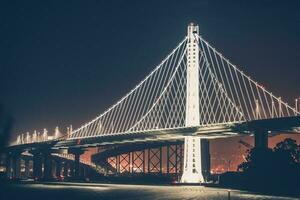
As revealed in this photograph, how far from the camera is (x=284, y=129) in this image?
7638 cm

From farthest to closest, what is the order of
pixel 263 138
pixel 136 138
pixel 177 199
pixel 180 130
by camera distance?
pixel 136 138, pixel 180 130, pixel 263 138, pixel 177 199

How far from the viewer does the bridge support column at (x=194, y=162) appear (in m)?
85.6

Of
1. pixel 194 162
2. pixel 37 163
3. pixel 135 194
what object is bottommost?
pixel 135 194

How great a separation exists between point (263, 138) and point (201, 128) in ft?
28.7

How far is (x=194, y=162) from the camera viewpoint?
86.6m

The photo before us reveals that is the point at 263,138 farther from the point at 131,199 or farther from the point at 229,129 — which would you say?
the point at 131,199

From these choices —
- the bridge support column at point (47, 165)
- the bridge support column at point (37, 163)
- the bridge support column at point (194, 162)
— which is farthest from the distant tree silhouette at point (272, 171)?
the bridge support column at point (37, 163)

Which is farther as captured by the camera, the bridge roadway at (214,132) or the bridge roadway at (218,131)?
the bridge roadway at (214,132)

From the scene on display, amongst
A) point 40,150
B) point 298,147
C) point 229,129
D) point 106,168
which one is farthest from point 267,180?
point 106,168

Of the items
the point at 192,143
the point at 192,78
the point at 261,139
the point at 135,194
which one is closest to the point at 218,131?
the point at 261,139

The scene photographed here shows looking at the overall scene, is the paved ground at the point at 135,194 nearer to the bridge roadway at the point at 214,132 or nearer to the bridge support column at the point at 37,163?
the bridge roadway at the point at 214,132

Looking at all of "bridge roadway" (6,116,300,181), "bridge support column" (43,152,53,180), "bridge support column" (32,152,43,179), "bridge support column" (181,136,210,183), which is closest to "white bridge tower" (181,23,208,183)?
"bridge support column" (181,136,210,183)

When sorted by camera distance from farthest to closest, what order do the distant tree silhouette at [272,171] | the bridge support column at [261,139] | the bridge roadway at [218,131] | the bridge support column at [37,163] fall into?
the bridge support column at [37,163] → the bridge support column at [261,139] → the bridge roadway at [218,131] → the distant tree silhouette at [272,171]

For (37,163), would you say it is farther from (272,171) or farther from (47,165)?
(272,171)
